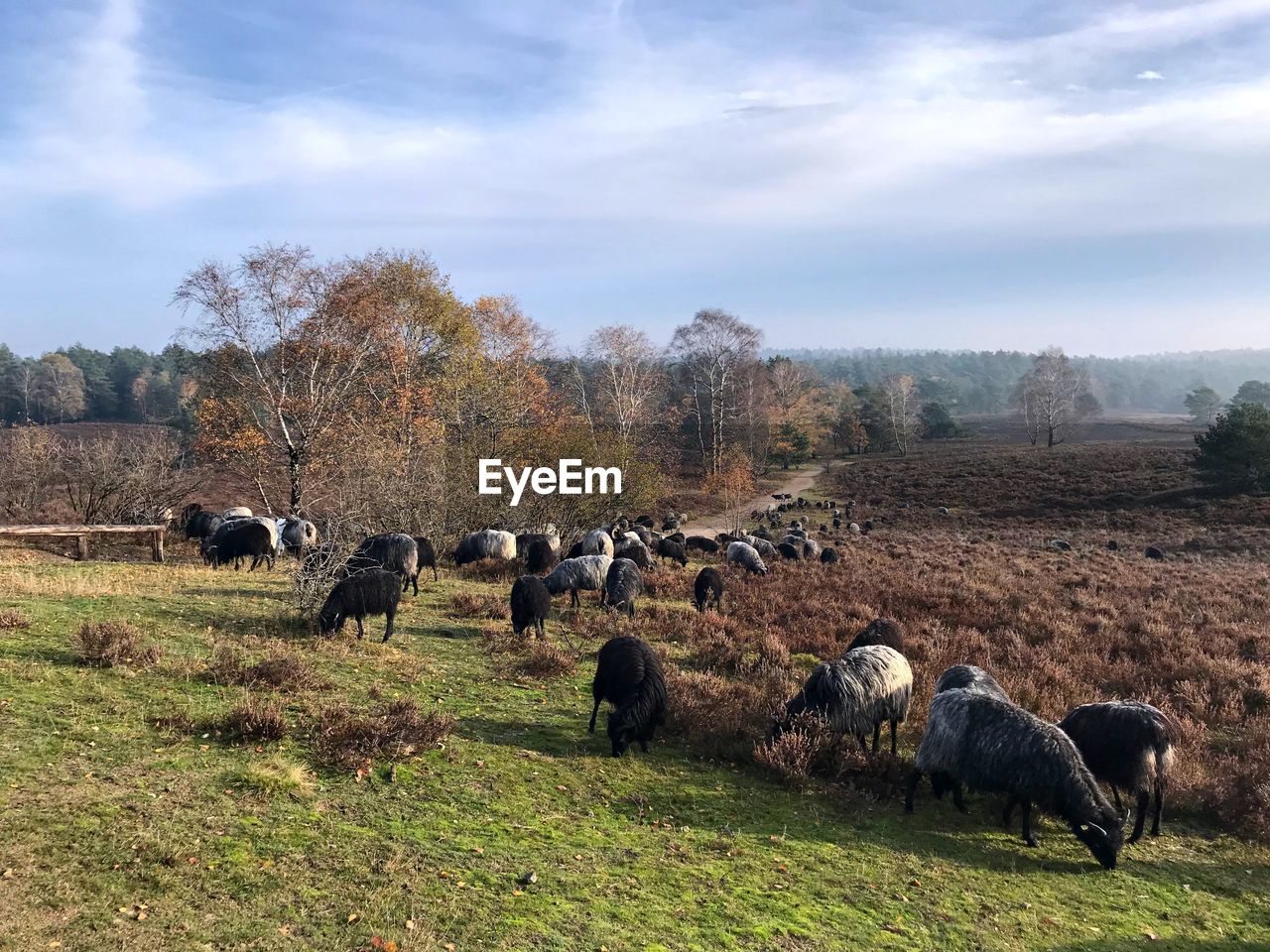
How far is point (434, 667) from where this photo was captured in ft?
35.5

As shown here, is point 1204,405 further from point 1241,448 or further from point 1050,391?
point 1241,448

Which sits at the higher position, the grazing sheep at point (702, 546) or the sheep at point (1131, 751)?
the sheep at point (1131, 751)

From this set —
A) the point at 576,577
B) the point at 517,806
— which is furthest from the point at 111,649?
the point at 576,577

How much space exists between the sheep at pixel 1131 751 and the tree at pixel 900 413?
74856mm

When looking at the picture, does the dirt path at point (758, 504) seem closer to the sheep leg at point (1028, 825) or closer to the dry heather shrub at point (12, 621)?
the sheep leg at point (1028, 825)

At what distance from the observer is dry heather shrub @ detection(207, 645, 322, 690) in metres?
8.66

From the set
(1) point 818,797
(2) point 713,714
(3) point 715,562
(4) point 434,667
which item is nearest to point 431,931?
(1) point 818,797

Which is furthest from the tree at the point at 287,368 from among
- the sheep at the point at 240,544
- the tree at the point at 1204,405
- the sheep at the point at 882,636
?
the tree at the point at 1204,405

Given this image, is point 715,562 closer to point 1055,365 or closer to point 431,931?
point 431,931

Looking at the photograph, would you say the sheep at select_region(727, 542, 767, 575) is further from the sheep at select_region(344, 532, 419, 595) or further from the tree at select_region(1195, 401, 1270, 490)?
the tree at select_region(1195, 401, 1270, 490)

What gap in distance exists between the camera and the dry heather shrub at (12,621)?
31.5 ft

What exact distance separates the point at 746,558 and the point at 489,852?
19.2 meters

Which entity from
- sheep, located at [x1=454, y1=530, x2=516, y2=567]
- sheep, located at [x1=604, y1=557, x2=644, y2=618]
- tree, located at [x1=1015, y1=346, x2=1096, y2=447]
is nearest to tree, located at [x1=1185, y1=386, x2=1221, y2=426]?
tree, located at [x1=1015, y1=346, x2=1096, y2=447]

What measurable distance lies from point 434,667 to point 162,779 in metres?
4.87
